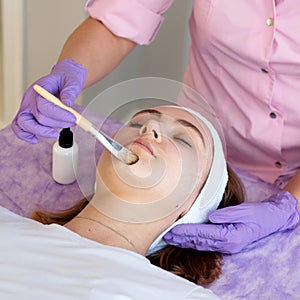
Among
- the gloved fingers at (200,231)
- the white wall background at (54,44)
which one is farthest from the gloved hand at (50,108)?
the white wall background at (54,44)

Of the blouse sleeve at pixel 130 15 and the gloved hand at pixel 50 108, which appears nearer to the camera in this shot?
the gloved hand at pixel 50 108

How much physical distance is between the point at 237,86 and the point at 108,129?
354 mm

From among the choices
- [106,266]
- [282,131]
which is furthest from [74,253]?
[282,131]

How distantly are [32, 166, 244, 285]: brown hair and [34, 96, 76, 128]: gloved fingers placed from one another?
31 cm

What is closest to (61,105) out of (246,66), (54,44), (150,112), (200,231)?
(150,112)

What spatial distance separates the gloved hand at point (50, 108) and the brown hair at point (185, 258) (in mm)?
230

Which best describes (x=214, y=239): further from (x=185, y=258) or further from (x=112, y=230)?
(x=112, y=230)

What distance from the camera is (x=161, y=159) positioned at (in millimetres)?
1514

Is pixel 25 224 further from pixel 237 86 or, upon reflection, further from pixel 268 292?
pixel 237 86

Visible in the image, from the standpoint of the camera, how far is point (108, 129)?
1800 mm

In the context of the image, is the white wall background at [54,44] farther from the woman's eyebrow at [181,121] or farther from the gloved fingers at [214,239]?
the gloved fingers at [214,239]

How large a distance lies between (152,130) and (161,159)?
0.26 feet

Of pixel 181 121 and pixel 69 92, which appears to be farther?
pixel 181 121

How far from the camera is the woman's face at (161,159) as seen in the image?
1496mm
